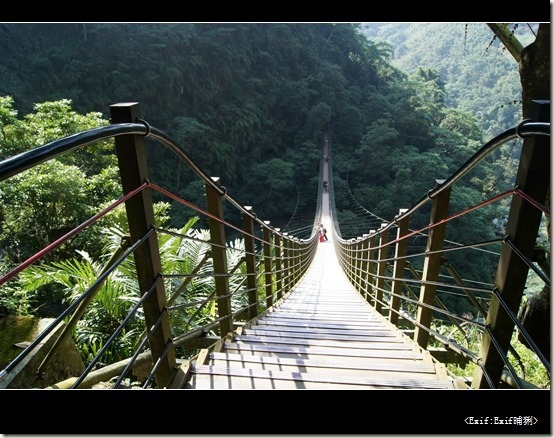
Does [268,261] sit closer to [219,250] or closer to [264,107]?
[219,250]

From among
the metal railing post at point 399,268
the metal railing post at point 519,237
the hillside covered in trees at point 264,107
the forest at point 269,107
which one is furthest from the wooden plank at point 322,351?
the hillside covered in trees at point 264,107

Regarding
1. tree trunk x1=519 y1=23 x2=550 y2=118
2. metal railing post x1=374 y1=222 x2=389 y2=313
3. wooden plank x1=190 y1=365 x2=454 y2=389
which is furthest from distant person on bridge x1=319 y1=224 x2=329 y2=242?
wooden plank x1=190 y1=365 x2=454 y2=389

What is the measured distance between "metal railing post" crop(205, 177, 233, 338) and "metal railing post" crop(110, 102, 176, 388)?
1.38 ft

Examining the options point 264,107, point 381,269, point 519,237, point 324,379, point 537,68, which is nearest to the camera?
point 519,237

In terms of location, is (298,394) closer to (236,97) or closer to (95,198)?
(95,198)

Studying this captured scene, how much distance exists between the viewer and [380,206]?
16734 mm

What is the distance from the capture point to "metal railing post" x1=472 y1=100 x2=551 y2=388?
0.76m

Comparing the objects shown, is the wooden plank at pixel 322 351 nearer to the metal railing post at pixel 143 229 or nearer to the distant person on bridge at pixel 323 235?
the metal railing post at pixel 143 229

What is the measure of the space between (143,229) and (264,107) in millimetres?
21189

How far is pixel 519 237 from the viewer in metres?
0.82

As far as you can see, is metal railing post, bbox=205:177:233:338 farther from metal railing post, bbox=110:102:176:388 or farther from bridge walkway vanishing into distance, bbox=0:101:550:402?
metal railing post, bbox=110:102:176:388

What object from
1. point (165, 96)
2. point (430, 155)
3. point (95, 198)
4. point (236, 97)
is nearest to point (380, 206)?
point (430, 155)

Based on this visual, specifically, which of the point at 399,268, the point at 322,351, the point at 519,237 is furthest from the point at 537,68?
the point at 322,351
